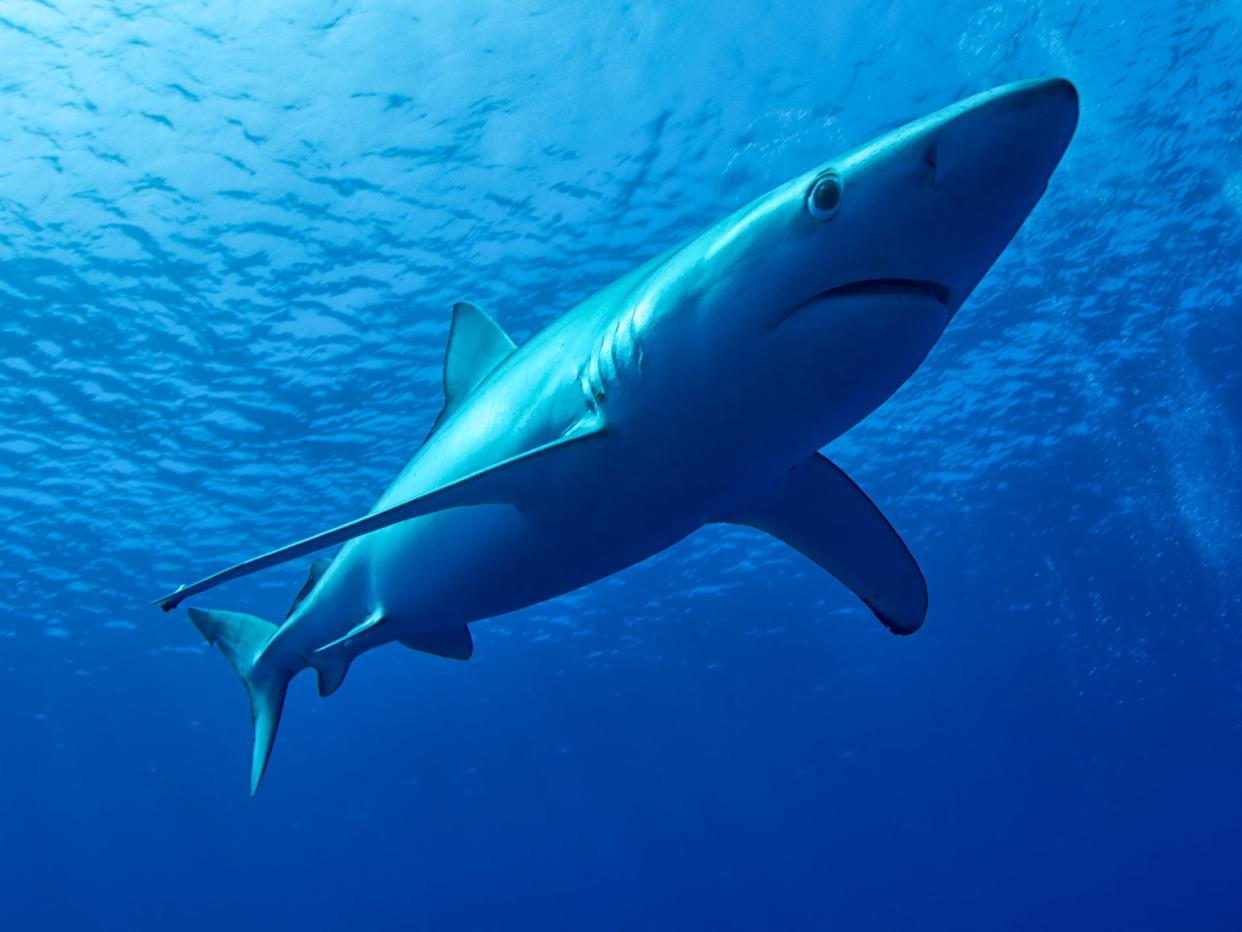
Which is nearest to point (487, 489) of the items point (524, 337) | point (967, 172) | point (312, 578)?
point (967, 172)

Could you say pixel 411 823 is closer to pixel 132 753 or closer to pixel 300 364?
pixel 132 753

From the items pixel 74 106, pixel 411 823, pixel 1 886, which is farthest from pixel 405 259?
pixel 1 886

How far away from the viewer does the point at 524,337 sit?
14266 mm

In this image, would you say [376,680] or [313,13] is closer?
[313,13]

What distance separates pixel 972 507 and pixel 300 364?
18476 mm

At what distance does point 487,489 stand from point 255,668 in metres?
2.95

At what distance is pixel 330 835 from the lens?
184 ft

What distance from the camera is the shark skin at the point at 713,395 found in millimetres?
2066

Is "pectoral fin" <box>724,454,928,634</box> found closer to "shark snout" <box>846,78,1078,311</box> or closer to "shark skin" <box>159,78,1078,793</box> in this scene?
"shark skin" <box>159,78,1078,793</box>

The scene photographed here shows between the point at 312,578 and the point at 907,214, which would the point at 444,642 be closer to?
Answer: the point at 312,578

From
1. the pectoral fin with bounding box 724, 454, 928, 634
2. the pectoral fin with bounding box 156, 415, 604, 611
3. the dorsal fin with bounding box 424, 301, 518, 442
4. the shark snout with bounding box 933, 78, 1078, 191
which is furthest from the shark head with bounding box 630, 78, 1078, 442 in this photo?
the dorsal fin with bounding box 424, 301, 518, 442

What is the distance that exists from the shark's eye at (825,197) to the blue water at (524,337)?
8.64m

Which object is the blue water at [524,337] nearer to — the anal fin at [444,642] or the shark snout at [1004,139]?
the anal fin at [444,642]

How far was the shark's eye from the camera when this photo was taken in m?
2.17
